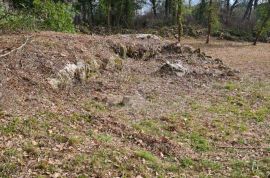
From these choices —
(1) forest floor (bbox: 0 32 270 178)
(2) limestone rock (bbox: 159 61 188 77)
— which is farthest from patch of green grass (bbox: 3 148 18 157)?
(2) limestone rock (bbox: 159 61 188 77)

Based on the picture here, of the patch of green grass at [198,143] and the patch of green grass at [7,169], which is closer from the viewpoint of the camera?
the patch of green grass at [7,169]

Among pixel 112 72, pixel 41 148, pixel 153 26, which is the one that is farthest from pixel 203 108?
pixel 153 26

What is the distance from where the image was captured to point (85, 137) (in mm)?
6930

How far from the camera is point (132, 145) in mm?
7227

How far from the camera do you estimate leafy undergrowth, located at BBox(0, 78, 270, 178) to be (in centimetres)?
576

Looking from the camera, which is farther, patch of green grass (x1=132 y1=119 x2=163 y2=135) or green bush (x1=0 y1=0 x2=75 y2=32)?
green bush (x1=0 y1=0 x2=75 y2=32)

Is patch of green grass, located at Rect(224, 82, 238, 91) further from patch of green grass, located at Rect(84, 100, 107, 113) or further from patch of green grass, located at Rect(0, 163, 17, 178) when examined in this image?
patch of green grass, located at Rect(0, 163, 17, 178)

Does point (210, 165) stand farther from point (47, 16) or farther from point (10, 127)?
point (47, 16)

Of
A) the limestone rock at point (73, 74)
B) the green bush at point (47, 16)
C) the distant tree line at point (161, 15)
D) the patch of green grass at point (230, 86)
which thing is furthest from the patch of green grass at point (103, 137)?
the distant tree line at point (161, 15)

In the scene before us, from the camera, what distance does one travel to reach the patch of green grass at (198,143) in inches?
306

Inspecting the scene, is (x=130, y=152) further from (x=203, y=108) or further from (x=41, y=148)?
(x=203, y=108)

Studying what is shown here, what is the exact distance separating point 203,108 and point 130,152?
4.55 m

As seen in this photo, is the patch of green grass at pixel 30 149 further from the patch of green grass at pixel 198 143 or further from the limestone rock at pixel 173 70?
the limestone rock at pixel 173 70

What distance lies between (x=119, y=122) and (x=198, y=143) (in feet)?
5.81
